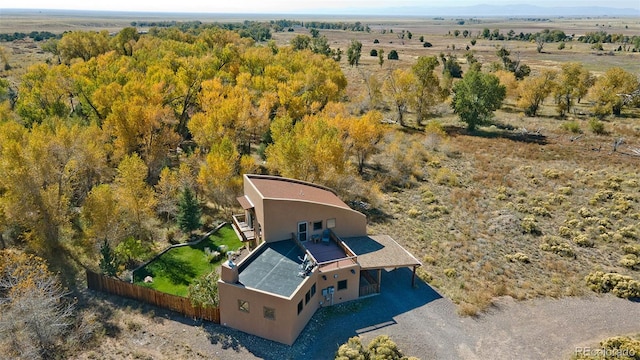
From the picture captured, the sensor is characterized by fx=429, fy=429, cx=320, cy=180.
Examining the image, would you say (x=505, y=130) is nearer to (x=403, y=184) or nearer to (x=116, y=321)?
(x=403, y=184)

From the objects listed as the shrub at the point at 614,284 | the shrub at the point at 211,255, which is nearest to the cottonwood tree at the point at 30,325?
the shrub at the point at 211,255

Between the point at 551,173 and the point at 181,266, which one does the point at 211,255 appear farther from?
the point at 551,173

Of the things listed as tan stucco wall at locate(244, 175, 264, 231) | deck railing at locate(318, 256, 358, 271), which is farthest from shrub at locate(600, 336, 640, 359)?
tan stucco wall at locate(244, 175, 264, 231)

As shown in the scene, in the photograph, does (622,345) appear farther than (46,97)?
No

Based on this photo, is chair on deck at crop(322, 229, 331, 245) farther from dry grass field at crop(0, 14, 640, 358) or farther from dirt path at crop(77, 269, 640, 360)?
dry grass field at crop(0, 14, 640, 358)

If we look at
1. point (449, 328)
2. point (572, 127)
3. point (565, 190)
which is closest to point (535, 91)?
point (572, 127)

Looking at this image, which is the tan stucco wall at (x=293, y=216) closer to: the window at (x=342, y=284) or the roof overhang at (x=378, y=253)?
the roof overhang at (x=378, y=253)
